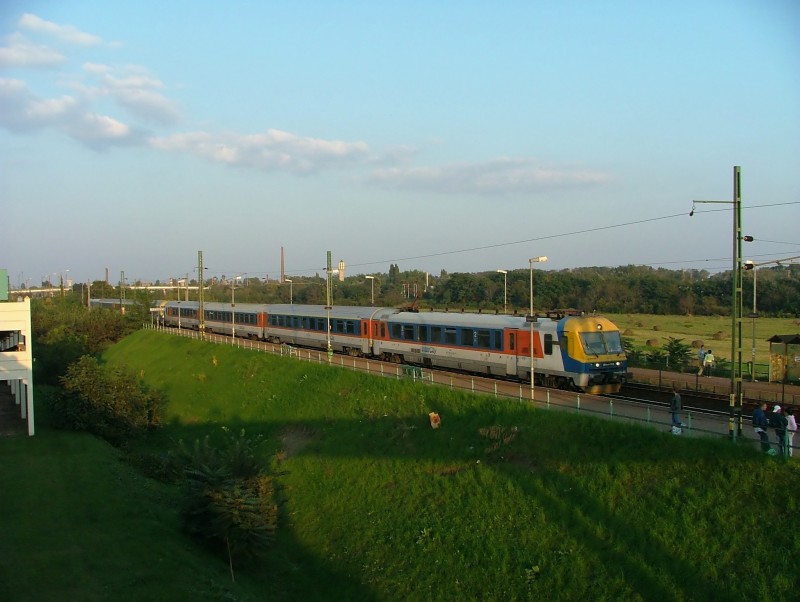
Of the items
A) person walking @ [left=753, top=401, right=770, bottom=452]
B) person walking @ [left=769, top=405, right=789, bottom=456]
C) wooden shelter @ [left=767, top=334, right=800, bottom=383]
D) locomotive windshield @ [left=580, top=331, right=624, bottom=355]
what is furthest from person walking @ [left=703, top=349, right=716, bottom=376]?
person walking @ [left=769, top=405, right=789, bottom=456]

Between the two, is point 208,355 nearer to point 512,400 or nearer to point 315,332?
point 315,332

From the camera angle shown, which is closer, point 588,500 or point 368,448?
point 588,500

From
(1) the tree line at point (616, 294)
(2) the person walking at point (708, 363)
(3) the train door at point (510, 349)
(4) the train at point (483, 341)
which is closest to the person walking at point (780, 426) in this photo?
(4) the train at point (483, 341)

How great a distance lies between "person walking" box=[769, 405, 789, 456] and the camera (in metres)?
16.0

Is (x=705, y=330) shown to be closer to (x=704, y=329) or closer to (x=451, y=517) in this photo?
(x=704, y=329)

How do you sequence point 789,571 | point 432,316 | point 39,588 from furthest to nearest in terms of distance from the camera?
point 432,316 < point 39,588 < point 789,571

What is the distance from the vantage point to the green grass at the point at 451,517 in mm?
14883

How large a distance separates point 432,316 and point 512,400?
14.1 m

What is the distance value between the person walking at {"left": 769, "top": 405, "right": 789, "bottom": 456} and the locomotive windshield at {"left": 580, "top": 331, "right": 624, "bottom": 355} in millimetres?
9934

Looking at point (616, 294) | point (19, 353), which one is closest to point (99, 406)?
point (19, 353)

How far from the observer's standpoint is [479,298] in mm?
85250

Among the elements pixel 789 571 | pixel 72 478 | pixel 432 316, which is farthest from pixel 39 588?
pixel 432 316

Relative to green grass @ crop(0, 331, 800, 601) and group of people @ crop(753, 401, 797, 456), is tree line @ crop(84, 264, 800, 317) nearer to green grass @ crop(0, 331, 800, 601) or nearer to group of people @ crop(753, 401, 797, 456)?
green grass @ crop(0, 331, 800, 601)

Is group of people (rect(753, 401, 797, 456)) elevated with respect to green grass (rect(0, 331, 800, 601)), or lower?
elevated
